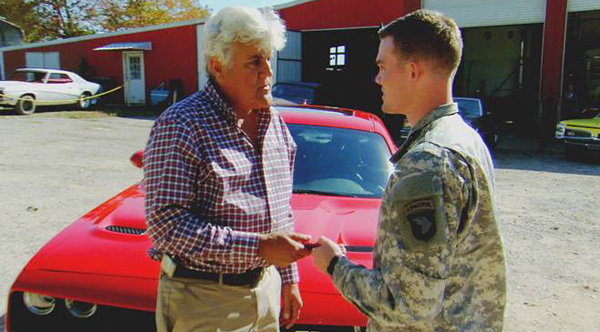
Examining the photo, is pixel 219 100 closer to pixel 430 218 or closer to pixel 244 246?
pixel 244 246

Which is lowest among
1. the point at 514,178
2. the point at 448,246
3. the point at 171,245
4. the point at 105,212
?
the point at 514,178

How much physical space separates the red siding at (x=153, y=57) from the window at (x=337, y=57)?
5918 mm

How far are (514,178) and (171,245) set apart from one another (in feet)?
30.8

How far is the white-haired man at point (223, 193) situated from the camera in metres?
1.65

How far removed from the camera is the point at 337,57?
22562 millimetres

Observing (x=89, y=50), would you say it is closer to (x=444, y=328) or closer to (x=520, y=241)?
(x=520, y=241)

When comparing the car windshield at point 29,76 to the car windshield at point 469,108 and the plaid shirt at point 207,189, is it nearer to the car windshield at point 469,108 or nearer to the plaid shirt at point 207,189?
the car windshield at point 469,108

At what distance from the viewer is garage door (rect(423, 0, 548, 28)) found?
16438 millimetres

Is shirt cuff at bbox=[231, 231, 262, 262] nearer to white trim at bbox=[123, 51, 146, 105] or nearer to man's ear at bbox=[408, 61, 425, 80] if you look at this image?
man's ear at bbox=[408, 61, 425, 80]

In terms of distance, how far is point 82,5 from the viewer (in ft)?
121

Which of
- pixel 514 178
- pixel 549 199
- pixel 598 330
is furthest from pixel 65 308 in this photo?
pixel 514 178

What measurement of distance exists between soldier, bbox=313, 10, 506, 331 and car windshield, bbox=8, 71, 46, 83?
1999cm

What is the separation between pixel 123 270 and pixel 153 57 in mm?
23028

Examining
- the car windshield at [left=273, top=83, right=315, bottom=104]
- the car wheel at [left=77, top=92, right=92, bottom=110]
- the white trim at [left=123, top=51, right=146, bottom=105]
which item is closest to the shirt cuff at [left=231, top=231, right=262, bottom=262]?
the car windshield at [left=273, top=83, right=315, bottom=104]
